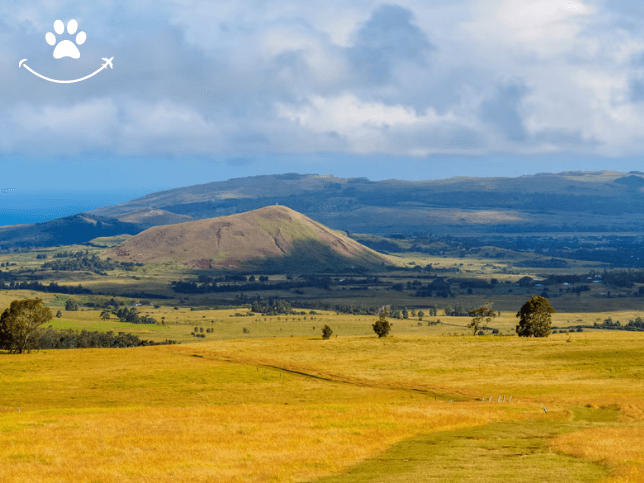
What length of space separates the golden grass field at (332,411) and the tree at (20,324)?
18.5ft

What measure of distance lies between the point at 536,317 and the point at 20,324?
8778 centimetres

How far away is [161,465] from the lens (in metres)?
42.7

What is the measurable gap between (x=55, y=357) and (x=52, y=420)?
182 feet

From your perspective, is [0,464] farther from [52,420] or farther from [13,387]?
[13,387]

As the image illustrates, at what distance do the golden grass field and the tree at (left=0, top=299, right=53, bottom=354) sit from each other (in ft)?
18.5

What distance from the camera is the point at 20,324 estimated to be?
120062 millimetres

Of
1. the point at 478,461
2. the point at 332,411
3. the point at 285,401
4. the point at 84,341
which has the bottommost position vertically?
the point at 84,341

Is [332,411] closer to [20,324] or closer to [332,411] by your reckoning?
[332,411]

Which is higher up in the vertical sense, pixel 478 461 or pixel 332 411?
pixel 478 461

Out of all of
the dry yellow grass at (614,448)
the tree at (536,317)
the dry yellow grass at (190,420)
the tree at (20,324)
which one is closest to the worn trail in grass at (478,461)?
the dry yellow grass at (614,448)

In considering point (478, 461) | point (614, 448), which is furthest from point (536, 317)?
point (478, 461)

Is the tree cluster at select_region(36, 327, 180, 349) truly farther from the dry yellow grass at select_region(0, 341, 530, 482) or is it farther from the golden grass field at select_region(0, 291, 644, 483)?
the dry yellow grass at select_region(0, 341, 530, 482)

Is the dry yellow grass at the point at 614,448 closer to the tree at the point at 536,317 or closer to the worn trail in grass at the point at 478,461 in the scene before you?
the worn trail in grass at the point at 478,461

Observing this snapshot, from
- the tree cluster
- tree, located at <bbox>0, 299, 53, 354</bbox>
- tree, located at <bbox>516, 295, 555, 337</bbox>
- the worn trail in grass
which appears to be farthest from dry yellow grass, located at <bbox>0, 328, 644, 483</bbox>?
the tree cluster
